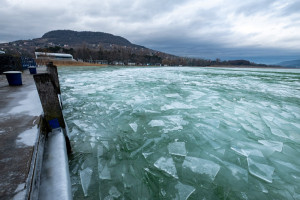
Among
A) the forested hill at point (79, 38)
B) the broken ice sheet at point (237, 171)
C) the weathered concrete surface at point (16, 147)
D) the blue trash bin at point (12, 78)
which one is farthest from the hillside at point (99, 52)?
the broken ice sheet at point (237, 171)

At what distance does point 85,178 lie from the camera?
2.04 m

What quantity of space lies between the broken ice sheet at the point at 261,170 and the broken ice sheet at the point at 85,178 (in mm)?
2603

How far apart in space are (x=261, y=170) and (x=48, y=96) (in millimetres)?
3817

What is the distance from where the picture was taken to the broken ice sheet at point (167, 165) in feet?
7.21

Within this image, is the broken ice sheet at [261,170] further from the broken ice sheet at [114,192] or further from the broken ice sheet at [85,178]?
the broken ice sheet at [85,178]

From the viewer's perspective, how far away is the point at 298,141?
312 centimetres

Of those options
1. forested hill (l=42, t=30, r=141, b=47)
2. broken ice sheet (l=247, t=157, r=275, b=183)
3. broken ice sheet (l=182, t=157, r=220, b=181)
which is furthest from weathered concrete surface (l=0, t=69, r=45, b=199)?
forested hill (l=42, t=30, r=141, b=47)

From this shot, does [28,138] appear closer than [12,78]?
Yes

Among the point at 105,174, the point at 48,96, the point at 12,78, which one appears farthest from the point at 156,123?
the point at 12,78

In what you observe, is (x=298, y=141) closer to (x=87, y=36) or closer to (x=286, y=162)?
(x=286, y=162)

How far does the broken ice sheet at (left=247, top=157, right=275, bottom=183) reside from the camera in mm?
2177

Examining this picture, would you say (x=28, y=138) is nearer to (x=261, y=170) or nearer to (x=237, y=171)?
(x=237, y=171)

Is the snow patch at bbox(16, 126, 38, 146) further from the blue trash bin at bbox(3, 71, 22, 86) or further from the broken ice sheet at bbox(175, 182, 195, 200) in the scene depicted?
the blue trash bin at bbox(3, 71, 22, 86)

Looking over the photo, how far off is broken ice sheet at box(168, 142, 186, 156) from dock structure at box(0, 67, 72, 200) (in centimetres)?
179
